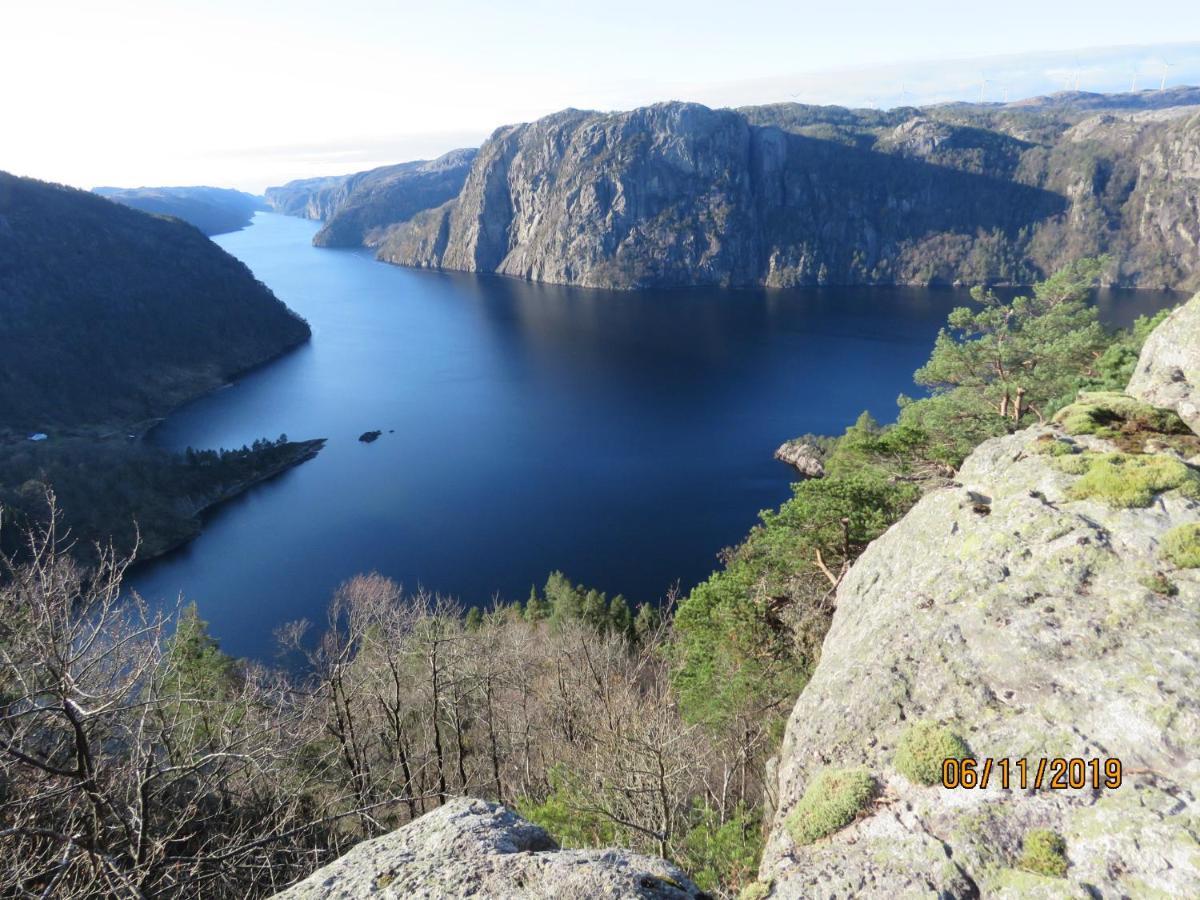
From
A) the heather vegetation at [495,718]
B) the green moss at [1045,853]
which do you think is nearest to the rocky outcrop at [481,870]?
the heather vegetation at [495,718]

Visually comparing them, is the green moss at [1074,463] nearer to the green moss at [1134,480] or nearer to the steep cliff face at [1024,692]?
the steep cliff face at [1024,692]

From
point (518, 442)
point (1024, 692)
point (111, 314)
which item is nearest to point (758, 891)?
point (1024, 692)

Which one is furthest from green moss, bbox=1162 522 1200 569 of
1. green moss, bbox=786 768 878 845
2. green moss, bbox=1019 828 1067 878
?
green moss, bbox=786 768 878 845

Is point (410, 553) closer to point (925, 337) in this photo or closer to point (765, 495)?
point (765, 495)

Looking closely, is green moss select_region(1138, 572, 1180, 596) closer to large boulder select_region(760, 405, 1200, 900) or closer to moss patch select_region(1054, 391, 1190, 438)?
large boulder select_region(760, 405, 1200, 900)

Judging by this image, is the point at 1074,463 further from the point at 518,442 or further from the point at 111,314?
the point at 111,314

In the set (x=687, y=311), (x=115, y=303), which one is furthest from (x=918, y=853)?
(x=687, y=311)

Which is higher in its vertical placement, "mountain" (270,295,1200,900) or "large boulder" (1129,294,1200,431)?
"large boulder" (1129,294,1200,431)
